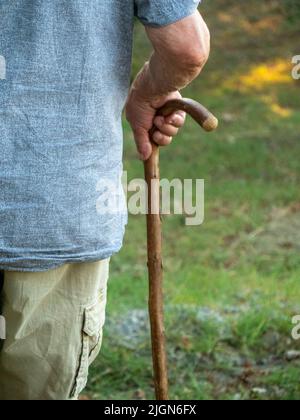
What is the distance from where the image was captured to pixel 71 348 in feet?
8.25

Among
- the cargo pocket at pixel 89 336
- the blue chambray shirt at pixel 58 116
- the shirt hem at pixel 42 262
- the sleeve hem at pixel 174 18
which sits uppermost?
the sleeve hem at pixel 174 18

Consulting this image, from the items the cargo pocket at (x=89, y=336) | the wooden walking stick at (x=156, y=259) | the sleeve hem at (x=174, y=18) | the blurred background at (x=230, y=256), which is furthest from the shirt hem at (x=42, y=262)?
the blurred background at (x=230, y=256)

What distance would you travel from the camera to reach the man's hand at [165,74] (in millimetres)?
2283

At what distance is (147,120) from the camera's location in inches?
110

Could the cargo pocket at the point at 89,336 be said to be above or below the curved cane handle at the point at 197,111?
below

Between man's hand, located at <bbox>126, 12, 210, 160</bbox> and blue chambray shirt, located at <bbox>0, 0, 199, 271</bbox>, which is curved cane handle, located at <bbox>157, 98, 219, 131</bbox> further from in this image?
blue chambray shirt, located at <bbox>0, 0, 199, 271</bbox>

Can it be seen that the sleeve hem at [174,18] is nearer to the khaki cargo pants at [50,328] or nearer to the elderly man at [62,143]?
the elderly man at [62,143]

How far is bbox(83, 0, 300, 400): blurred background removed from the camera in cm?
423

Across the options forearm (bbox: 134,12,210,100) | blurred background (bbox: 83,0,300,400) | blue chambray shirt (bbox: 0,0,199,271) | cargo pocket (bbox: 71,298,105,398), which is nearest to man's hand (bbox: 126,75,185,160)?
forearm (bbox: 134,12,210,100)

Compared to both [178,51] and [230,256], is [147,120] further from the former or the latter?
[230,256]

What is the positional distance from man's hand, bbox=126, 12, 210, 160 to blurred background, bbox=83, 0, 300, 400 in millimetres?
1600

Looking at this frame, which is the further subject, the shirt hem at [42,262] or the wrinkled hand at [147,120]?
→ the wrinkled hand at [147,120]

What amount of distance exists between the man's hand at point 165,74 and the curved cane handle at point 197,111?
4cm

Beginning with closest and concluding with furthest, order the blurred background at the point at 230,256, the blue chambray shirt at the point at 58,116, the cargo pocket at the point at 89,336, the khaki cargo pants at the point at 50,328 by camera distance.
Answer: the blue chambray shirt at the point at 58,116, the khaki cargo pants at the point at 50,328, the cargo pocket at the point at 89,336, the blurred background at the point at 230,256
